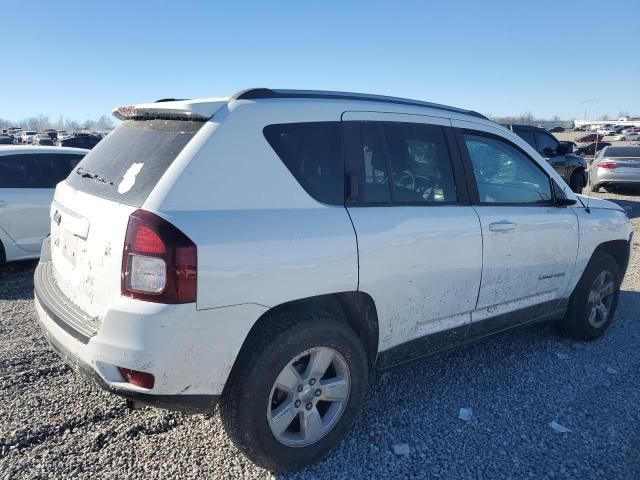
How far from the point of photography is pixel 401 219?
2926 millimetres

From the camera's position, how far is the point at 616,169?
15094 mm

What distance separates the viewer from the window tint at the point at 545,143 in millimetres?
13000

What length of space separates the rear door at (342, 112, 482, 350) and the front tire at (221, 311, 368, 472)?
318 millimetres

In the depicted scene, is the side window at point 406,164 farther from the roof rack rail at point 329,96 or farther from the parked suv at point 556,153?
the parked suv at point 556,153

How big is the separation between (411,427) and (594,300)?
7.61 ft

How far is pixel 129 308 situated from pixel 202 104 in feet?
3.45

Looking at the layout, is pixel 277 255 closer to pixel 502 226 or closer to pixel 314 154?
pixel 314 154

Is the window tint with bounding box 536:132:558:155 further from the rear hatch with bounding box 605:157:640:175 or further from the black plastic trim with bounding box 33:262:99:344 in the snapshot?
the black plastic trim with bounding box 33:262:99:344

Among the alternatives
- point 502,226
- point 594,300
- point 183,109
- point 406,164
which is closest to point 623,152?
point 594,300

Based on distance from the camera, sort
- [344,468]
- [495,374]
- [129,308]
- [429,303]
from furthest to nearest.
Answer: [495,374] → [429,303] → [344,468] → [129,308]

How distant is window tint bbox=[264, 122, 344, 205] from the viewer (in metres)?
2.62

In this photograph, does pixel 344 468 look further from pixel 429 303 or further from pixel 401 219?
pixel 401 219

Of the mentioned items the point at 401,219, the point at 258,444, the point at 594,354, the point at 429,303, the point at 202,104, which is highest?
the point at 202,104

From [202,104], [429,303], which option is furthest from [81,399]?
[429,303]
